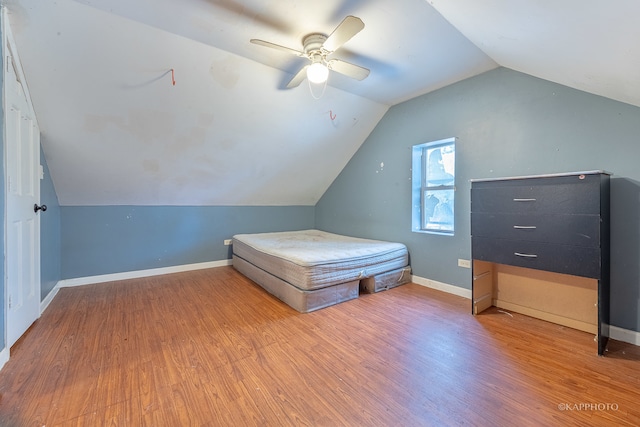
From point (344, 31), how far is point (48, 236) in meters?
3.52

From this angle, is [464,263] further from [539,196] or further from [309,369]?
[309,369]

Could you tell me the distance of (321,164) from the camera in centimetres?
438

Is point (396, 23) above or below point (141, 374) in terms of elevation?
above

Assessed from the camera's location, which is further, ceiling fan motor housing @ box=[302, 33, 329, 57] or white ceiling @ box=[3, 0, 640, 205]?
ceiling fan motor housing @ box=[302, 33, 329, 57]

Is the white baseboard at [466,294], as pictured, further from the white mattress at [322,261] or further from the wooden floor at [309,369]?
the white mattress at [322,261]

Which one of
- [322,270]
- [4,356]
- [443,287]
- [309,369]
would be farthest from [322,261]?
[4,356]

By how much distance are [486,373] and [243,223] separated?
3.87m

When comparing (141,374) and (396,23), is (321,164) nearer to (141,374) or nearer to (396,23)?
(396,23)

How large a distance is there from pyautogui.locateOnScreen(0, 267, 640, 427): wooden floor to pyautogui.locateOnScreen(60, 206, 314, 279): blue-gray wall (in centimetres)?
89

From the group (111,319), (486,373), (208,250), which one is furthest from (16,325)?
(486,373)

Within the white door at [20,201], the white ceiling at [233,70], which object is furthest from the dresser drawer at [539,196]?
the white door at [20,201]

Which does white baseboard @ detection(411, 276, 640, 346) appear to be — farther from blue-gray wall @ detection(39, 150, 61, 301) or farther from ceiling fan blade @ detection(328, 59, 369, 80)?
blue-gray wall @ detection(39, 150, 61, 301)

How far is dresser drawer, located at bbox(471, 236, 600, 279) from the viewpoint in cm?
187
